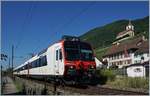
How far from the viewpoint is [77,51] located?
2155 cm

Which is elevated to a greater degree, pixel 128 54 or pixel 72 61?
pixel 128 54

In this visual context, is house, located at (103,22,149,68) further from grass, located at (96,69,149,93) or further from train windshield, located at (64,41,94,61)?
train windshield, located at (64,41,94,61)

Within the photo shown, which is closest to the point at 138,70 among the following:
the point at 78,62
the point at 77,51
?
the point at 77,51

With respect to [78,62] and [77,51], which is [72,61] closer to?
[78,62]

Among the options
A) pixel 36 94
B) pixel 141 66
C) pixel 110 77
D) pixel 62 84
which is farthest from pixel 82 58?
pixel 141 66

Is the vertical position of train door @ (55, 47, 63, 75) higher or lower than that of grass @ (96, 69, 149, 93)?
higher

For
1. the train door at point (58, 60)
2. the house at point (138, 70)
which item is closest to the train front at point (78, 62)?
the train door at point (58, 60)

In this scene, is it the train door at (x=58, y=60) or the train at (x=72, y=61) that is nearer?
the train at (x=72, y=61)

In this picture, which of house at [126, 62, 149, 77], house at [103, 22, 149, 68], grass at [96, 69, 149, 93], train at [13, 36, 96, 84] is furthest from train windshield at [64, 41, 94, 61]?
house at [103, 22, 149, 68]

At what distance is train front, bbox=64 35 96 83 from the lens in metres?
20.8

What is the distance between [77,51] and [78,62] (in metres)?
0.88

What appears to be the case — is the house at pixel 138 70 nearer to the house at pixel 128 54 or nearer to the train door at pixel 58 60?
the house at pixel 128 54

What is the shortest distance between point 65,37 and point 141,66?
1217 inches

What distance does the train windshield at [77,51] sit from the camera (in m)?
21.2
